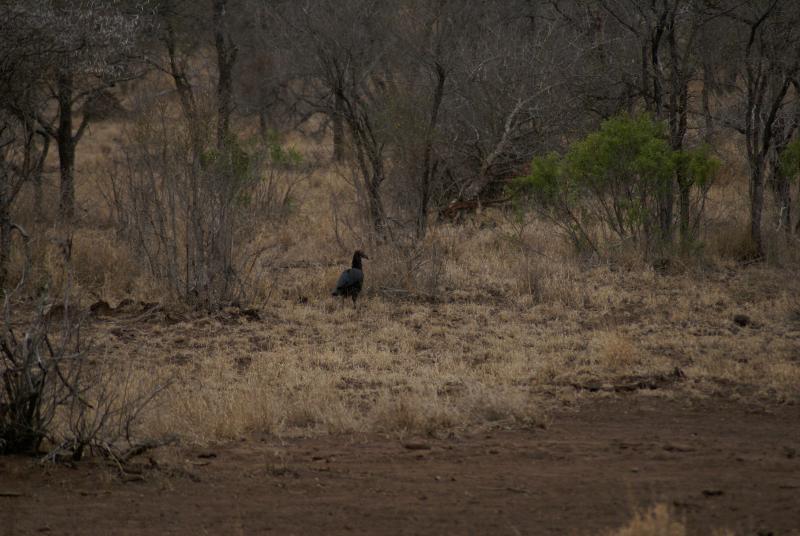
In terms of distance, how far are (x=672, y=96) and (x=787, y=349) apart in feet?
15.0

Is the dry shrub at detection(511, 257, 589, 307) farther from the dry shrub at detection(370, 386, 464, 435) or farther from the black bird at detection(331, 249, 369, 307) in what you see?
the dry shrub at detection(370, 386, 464, 435)

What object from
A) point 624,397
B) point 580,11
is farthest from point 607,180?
point 580,11

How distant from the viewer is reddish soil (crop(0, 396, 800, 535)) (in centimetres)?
437

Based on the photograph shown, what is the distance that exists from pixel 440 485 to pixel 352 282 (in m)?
5.38

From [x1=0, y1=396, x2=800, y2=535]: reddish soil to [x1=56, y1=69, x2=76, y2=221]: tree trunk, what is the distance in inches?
299

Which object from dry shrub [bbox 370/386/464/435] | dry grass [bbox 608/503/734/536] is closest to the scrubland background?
dry shrub [bbox 370/386/464/435]

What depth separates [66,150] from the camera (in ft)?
50.2

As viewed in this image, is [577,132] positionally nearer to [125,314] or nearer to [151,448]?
[125,314]

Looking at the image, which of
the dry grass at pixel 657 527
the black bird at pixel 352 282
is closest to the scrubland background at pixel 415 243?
the black bird at pixel 352 282

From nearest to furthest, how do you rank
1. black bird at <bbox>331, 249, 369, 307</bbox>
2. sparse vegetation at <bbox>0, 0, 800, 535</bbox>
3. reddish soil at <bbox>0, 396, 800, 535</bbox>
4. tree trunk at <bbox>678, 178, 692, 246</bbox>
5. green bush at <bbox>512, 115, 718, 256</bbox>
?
reddish soil at <bbox>0, 396, 800, 535</bbox> → sparse vegetation at <bbox>0, 0, 800, 535</bbox> → black bird at <bbox>331, 249, 369, 307</bbox> → green bush at <bbox>512, 115, 718, 256</bbox> → tree trunk at <bbox>678, 178, 692, 246</bbox>

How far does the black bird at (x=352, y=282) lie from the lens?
1018 centimetres

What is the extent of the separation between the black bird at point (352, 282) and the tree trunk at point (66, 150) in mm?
4240

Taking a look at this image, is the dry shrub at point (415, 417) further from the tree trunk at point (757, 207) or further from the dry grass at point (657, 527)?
the tree trunk at point (757, 207)

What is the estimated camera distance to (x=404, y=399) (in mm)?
6484
